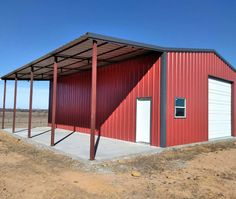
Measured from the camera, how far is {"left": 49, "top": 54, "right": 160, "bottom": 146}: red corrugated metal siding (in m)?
10.9

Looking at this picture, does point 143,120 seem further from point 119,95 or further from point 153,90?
point 119,95

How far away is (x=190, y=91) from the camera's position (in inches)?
462

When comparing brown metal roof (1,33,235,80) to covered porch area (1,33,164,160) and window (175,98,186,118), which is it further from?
window (175,98,186,118)

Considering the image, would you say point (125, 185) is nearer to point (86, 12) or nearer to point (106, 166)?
point (106, 166)

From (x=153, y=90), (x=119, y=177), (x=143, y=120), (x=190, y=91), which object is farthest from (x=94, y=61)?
(x=190, y=91)

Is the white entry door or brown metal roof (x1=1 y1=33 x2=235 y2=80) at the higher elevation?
brown metal roof (x1=1 y1=33 x2=235 y2=80)

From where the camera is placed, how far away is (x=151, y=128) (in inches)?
426

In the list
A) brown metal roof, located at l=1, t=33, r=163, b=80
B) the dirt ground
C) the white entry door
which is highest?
brown metal roof, located at l=1, t=33, r=163, b=80

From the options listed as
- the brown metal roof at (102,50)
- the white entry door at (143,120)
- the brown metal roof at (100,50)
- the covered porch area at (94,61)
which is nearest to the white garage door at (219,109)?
the brown metal roof at (102,50)

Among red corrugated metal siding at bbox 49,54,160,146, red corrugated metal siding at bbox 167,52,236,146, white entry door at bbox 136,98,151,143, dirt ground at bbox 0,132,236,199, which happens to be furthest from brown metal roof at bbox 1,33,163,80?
dirt ground at bbox 0,132,236,199

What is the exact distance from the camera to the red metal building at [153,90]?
409 inches

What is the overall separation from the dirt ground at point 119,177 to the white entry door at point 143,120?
2.35 m

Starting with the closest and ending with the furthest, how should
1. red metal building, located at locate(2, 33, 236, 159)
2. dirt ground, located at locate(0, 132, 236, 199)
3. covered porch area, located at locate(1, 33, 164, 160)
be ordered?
dirt ground, located at locate(0, 132, 236, 199), covered porch area, located at locate(1, 33, 164, 160), red metal building, located at locate(2, 33, 236, 159)

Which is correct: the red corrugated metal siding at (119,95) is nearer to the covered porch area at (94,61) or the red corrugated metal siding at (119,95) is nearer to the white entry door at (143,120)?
the white entry door at (143,120)
